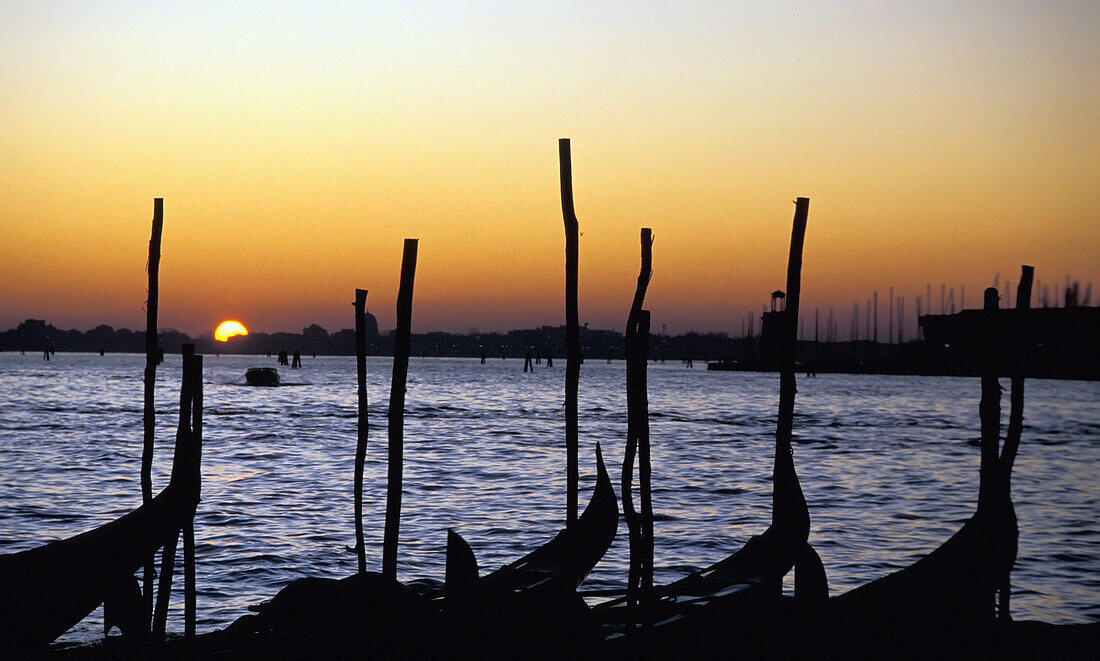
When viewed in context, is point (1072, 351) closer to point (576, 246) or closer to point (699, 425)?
point (699, 425)

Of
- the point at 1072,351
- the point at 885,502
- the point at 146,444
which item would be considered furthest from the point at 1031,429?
the point at 1072,351

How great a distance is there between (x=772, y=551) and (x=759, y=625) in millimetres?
1080

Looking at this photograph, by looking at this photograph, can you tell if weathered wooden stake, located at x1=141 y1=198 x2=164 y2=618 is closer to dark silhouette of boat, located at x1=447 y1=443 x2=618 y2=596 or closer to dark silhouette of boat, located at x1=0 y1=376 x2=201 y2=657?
dark silhouette of boat, located at x1=0 y1=376 x2=201 y2=657

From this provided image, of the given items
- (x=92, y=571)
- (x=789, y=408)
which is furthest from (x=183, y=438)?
(x=789, y=408)

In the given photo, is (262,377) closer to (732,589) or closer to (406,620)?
(732,589)

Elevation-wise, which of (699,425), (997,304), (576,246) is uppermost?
(576,246)

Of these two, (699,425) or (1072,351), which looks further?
(1072,351)

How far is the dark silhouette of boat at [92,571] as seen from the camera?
20.5 feet

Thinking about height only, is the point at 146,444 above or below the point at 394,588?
above

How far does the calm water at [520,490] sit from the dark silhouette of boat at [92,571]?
1.73 meters

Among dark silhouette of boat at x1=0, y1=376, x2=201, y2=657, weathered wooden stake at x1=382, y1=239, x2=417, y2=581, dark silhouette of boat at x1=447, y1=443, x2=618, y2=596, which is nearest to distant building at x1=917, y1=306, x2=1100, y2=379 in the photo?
dark silhouette of boat at x1=447, y1=443, x2=618, y2=596

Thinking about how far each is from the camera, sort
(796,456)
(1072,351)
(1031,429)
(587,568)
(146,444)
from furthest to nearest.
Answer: (1072,351), (1031,429), (796,456), (146,444), (587,568)

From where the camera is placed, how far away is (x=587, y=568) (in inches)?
348

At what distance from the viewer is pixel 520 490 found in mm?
18688
